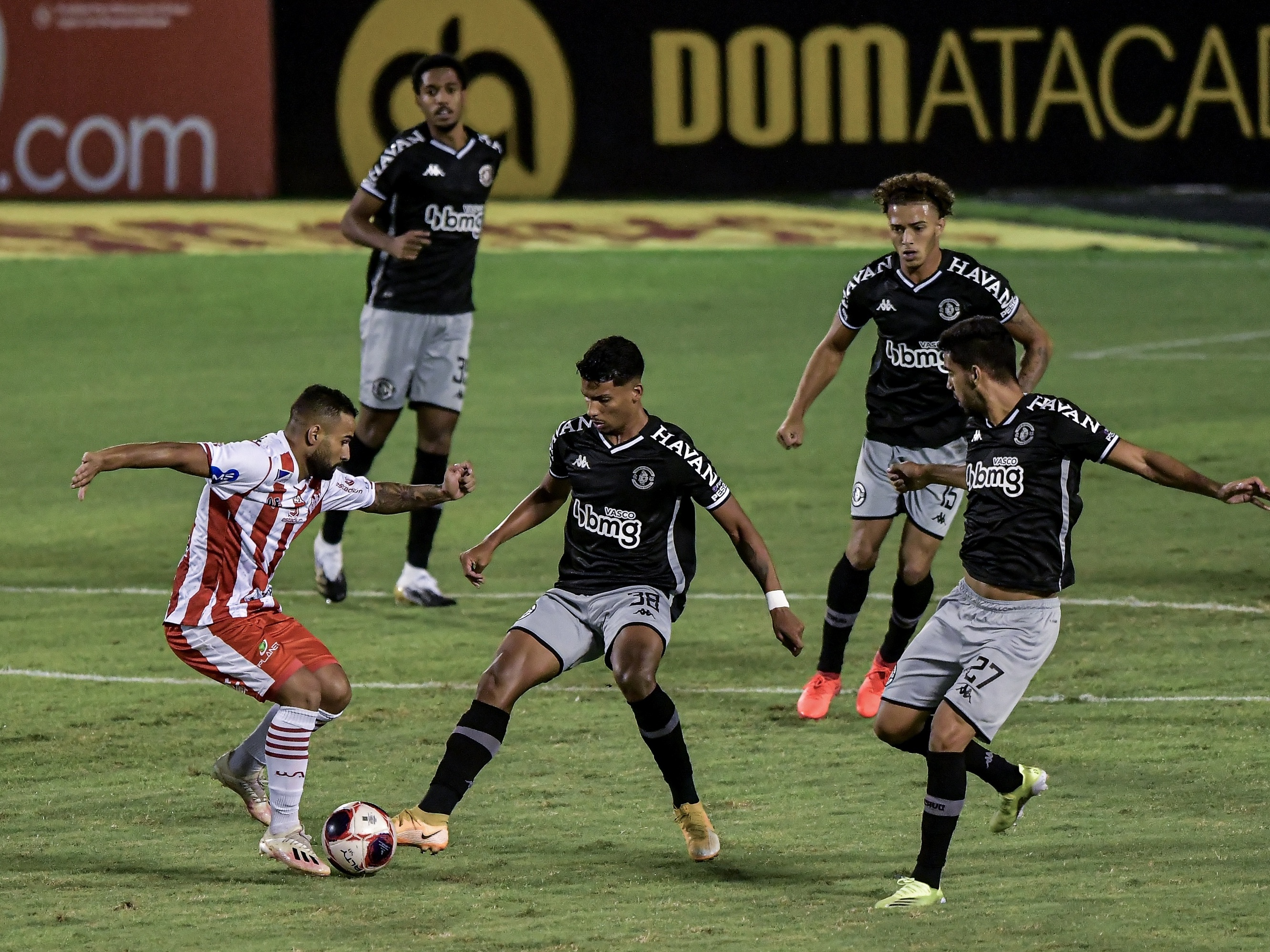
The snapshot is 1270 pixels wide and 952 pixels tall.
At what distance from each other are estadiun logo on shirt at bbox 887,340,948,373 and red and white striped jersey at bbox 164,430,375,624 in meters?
3.00

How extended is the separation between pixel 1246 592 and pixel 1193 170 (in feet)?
53.6

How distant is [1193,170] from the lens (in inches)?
1069

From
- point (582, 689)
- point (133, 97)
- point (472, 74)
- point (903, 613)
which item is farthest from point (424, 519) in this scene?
point (133, 97)

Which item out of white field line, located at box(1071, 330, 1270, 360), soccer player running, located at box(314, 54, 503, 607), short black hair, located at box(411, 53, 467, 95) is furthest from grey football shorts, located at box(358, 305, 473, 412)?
white field line, located at box(1071, 330, 1270, 360)

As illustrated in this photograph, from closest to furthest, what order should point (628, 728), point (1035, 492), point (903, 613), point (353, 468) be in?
point (1035, 492) < point (628, 728) < point (903, 613) < point (353, 468)

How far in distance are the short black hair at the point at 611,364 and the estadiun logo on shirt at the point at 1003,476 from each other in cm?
125

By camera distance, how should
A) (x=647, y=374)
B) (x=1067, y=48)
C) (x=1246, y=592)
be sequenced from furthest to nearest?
(x=1067, y=48) → (x=647, y=374) → (x=1246, y=592)

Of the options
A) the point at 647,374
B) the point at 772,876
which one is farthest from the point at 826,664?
the point at 647,374

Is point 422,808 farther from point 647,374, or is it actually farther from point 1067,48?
point 1067,48

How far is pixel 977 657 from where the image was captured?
712cm

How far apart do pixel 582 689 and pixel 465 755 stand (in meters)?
2.84

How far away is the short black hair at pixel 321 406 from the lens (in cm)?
757

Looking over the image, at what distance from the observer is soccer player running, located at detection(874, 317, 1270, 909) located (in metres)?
7.16

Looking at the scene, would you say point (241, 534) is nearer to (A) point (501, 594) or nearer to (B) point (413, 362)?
(B) point (413, 362)
